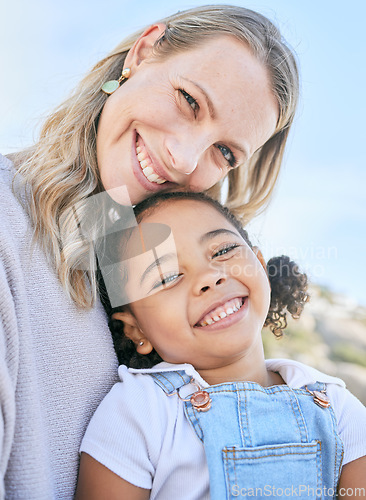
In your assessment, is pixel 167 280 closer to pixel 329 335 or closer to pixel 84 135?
pixel 84 135

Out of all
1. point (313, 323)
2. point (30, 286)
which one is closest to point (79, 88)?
point (30, 286)

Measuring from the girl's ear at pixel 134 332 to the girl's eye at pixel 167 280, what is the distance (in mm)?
169

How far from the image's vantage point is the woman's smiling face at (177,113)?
1547 millimetres

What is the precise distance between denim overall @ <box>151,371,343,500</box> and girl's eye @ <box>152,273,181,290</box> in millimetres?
272

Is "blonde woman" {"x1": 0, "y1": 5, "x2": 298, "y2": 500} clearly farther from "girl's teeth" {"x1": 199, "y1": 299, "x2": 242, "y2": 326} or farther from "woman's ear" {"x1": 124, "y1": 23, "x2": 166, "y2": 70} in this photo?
"girl's teeth" {"x1": 199, "y1": 299, "x2": 242, "y2": 326}

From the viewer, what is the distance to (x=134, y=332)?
1.65m

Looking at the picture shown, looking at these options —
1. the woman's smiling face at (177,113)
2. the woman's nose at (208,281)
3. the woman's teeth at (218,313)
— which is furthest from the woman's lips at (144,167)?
the woman's teeth at (218,313)

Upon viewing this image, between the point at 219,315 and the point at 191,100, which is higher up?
the point at 191,100

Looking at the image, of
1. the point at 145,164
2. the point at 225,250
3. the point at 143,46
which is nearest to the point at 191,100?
the point at 145,164

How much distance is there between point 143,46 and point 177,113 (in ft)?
1.22

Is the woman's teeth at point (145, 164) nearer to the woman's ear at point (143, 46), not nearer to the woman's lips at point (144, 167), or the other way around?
the woman's lips at point (144, 167)

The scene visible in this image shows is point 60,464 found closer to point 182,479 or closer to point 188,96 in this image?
point 182,479

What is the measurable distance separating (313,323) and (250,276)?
28.6 feet

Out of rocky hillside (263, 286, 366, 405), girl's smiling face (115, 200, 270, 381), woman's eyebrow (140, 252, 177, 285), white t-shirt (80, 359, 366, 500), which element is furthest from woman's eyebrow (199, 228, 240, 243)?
rocky hillside (263, 286, 366, 405)
